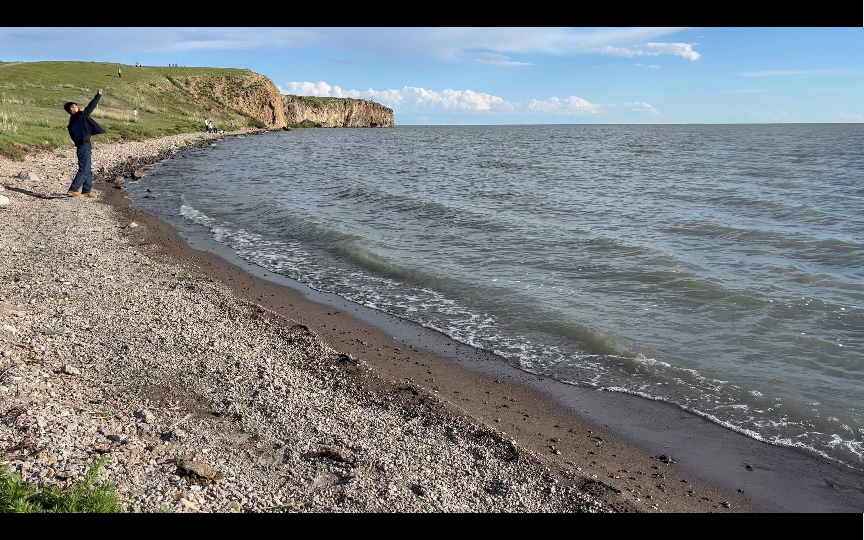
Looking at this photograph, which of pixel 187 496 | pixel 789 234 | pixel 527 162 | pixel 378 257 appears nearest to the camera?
pixel 187 496

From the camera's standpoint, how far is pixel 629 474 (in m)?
6.85

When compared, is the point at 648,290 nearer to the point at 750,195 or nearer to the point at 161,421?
the point at 161,421

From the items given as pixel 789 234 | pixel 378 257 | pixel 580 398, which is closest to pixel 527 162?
pixel 789 234

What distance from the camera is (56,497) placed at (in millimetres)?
4473

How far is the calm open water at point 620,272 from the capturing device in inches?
369

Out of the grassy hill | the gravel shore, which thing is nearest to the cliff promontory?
the grassy hill

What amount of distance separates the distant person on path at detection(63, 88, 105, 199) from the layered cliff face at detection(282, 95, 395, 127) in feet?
387

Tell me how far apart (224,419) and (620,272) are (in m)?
11.2

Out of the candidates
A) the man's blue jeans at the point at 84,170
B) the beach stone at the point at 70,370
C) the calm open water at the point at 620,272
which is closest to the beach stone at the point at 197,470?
the beach stone at the point at 70,370

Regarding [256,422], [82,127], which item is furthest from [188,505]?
[82,127]

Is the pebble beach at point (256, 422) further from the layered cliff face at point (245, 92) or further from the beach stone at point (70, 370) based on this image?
the layered cliff face at point (245, 92)
